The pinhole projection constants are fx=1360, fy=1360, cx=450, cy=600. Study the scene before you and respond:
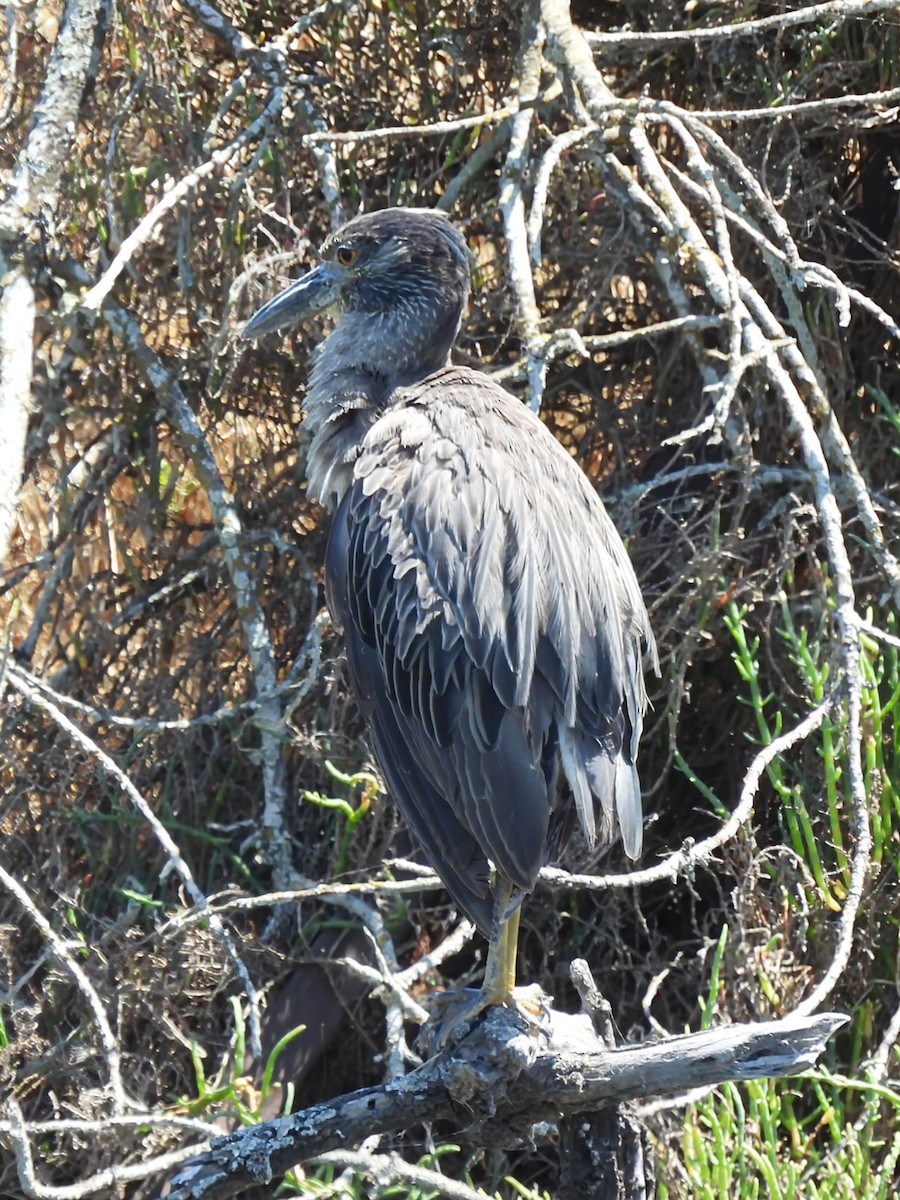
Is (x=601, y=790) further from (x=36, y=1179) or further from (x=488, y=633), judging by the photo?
(x=36, y=1179)

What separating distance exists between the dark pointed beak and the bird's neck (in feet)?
0.21

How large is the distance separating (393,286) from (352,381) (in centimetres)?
25

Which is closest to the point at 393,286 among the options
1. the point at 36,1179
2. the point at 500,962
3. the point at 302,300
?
the point at 302,300

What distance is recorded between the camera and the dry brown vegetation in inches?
126

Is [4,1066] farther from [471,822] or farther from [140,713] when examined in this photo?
[471,822]

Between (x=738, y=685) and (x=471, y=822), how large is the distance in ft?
5.10

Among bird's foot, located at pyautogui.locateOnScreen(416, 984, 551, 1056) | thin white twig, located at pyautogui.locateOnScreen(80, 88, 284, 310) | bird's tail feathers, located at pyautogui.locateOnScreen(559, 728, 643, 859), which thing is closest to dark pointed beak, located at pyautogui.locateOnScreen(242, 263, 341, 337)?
thin white twig, located at pyautogui.locateOnScreen(80, 88, 284, 310)

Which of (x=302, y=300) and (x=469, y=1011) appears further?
(x=302, y=300)

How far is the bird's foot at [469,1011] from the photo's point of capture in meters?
2.43

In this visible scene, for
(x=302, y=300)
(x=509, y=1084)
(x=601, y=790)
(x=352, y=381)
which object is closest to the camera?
(x=509, y=1084)

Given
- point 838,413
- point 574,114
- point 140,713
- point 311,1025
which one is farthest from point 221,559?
point 838,413

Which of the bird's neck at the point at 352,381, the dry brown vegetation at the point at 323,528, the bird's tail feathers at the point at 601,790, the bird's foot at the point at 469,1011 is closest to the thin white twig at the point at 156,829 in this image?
the dry brown vegetation at the point at 323,528

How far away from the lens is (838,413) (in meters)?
3.79

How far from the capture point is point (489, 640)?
8.14 feet
